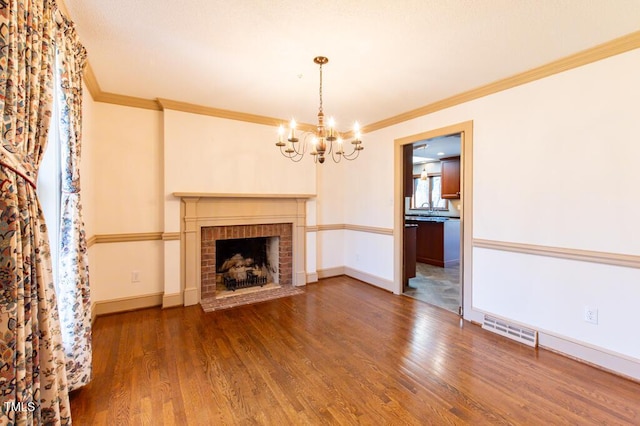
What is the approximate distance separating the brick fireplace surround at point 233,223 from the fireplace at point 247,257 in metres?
0.02

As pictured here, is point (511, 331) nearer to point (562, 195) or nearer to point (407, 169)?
point (562, 195)

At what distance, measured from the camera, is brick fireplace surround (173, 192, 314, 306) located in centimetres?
379

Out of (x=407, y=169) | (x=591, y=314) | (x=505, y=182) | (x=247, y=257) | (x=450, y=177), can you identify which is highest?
(x=450, y=177)

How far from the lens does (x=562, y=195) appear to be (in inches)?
102

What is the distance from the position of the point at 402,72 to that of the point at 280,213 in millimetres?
2568

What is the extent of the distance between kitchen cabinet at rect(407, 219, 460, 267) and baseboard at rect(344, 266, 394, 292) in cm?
200

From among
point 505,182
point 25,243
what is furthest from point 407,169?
point 25,243

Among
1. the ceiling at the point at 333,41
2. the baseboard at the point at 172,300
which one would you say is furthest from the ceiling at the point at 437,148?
the baseboard at the point at 172,300

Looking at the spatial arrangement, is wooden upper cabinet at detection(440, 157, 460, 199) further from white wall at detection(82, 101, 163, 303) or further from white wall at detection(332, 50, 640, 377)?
white wall at detection(82, 101, 163, 303)

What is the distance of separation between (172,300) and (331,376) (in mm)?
2439

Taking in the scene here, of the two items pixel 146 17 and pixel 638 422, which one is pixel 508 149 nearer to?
pixel 638 422

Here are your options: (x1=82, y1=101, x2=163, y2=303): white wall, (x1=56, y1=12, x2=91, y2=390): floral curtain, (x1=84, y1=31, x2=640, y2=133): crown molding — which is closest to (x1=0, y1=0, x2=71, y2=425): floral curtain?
(x1=56, y1=12, x2=91, y2=390): floral curtain

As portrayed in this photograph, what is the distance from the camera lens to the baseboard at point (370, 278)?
436cm

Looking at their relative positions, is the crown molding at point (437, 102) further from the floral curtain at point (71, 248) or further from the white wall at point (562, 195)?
the floral curtain at point (71, 248)
